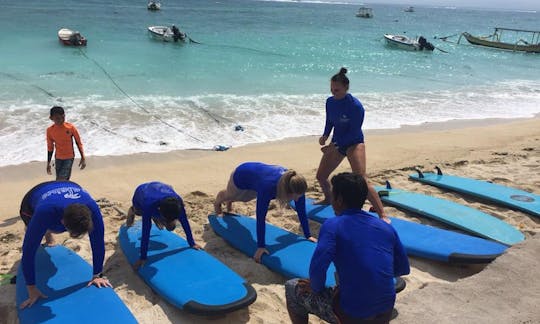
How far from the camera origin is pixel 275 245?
5.21 meters

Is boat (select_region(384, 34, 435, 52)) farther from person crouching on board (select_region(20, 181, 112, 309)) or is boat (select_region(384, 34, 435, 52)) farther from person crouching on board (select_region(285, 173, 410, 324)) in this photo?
person crouching on board (select_region(285, 173, 410, 324))

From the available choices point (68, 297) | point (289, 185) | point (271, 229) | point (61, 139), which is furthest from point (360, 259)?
point (61, 139)

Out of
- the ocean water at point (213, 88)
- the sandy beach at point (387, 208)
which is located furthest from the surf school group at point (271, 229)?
the ocean water at point (213, 88)

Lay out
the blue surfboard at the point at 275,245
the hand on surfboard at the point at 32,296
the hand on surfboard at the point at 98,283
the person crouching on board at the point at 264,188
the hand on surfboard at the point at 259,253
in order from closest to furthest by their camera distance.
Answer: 1. the hand on surfboard at the point at 32,296
2. the hand on surfboard at the point at 98,283
3. the person crouching on board at the point at 264,188
4. the blue surfboard at the point at 275,245
5. the hand on surfboard at the point at 259,253

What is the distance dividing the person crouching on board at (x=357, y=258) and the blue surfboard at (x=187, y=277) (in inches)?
48.1

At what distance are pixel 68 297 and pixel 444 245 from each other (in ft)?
12.5

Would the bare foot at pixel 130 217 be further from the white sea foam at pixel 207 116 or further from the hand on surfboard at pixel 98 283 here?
the white sea foam at pixel 207 116

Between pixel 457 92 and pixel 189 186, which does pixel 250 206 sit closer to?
pixel 189 186

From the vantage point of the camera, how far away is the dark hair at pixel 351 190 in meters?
2.89

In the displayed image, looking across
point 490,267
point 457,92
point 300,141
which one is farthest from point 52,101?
point 457,92

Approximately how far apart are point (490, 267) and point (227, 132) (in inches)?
288

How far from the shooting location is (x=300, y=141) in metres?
10.6

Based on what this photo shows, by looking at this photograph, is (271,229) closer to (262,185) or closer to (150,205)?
(262,185)

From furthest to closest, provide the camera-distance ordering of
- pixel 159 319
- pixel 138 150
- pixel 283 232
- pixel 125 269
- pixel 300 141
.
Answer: pixel 300 141 < pixel 138 150 < pixel 283 232 < pixel 125 269 < pixel 159 319
